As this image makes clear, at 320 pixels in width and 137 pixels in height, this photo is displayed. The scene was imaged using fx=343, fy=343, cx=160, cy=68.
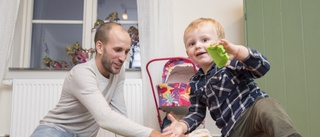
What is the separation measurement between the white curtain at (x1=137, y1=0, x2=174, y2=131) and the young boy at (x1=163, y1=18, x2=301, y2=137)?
107 centimetres

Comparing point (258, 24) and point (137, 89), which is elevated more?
point (258, 24)

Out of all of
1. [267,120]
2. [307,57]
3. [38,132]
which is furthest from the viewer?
[307,57]

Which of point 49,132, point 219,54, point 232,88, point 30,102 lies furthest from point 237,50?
point 30,102

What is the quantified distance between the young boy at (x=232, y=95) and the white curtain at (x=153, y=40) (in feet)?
3.50

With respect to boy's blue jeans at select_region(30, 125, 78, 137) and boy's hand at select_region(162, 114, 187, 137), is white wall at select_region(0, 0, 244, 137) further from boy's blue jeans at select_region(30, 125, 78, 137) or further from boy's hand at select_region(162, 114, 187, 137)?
boy's hand at select_region(162, 114, 187, 137)

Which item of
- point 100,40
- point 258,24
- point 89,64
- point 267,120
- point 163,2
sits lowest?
point 267,120

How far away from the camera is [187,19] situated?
3.00m

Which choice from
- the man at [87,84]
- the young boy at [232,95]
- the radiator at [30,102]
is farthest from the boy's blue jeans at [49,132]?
the radiator at [30,102]

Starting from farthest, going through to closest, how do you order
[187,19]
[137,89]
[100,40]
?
[187,19] → [137,89] → [100,40]

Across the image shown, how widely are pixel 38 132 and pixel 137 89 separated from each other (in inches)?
42.5

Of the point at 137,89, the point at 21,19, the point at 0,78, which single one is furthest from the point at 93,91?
the point at 21,19

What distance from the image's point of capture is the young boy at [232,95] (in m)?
1.12

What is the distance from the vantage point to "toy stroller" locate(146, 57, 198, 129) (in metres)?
2.39

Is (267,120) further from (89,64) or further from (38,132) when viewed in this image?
(38,132)
